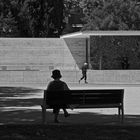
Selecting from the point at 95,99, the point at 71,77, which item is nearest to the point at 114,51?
the point at 71,77

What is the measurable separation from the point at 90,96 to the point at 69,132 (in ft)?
7.65

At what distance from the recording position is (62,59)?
4525 centimetres

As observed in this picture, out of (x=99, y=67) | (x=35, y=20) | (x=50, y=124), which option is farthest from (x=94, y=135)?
(x=35, y=20)

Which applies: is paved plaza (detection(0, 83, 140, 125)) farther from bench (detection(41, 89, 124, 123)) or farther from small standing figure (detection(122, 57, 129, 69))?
small standing figure (detection(122, 57, 129, 69))

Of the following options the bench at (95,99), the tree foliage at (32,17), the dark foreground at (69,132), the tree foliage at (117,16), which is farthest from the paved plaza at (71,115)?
Result: the tree foliage at (32,17)

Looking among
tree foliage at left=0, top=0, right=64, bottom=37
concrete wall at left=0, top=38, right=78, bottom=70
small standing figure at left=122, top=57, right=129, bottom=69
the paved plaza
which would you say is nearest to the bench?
the paved plaza

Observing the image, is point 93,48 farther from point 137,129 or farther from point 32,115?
point 137,129

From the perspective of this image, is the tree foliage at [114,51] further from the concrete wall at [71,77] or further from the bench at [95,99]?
the bench at [95,99]

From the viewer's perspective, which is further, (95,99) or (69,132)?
(95,99)

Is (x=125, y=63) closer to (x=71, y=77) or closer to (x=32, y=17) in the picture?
(x=71, y=77)

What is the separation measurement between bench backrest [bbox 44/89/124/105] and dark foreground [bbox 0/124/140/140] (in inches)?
35.6

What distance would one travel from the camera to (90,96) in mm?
12711

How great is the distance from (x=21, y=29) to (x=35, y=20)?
2195 millimetres

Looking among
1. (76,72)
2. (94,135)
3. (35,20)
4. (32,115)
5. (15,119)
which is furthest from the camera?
(35,20)
